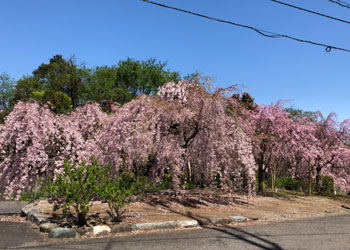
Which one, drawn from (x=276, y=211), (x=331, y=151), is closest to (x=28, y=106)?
(x=276, y=211)

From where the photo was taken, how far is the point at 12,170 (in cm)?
989

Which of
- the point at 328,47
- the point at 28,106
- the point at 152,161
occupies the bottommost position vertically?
the point at 152,161

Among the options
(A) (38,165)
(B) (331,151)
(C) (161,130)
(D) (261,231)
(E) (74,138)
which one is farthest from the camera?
(B) (331,151)

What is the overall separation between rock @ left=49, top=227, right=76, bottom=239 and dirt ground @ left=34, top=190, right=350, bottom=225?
2.96 feet

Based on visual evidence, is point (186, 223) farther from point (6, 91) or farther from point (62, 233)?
point (6, 91)

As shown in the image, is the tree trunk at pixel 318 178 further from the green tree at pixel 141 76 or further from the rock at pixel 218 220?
the green tree at pixel 141 76

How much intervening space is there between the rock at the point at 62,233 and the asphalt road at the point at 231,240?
383 millimetres

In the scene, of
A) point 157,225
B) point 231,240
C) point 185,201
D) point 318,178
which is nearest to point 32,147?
point 157,225

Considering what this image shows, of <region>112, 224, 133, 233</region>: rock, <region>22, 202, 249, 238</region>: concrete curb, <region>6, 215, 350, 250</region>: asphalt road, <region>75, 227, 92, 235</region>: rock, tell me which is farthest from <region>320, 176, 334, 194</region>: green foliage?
<region>75, 227, 92, 235</region>: rock

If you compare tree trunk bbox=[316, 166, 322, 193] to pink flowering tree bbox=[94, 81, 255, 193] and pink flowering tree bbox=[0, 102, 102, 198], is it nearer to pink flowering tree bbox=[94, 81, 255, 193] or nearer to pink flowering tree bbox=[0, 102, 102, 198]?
pink flowering tree bbox=[94, 81, 255, 193]

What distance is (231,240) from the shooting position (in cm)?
705

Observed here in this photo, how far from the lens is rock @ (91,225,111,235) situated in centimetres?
736

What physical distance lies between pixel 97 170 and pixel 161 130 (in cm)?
394

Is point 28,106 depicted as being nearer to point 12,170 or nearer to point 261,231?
point 12,170
